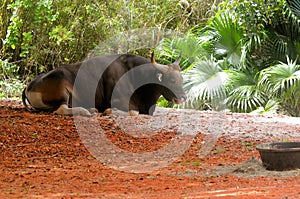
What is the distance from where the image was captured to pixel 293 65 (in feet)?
40.0

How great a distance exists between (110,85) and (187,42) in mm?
4961

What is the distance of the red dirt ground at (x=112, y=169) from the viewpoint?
4.93 meters

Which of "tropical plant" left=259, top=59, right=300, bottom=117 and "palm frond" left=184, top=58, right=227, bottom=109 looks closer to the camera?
"tropical plant" left=259, top=59, right=300, bottom=117

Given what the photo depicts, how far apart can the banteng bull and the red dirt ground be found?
452 millimetres

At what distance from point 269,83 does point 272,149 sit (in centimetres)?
652

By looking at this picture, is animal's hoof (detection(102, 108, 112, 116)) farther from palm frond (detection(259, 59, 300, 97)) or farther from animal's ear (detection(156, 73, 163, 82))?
palm frond (detection(259, 59, 300, 97))

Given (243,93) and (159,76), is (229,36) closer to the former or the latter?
(243,93)

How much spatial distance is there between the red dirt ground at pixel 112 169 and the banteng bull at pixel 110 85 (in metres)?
0.45

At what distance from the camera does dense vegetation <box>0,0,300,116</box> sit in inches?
491

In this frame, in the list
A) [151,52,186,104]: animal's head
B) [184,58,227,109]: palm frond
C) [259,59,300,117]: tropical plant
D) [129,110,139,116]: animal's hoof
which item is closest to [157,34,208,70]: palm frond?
[184,58,227,109]: palm frond

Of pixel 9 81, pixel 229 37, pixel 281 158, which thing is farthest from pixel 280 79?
pixel 281 158

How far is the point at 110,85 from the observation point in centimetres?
931

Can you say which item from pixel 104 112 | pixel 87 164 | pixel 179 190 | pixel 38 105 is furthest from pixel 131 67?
pixel 179 190

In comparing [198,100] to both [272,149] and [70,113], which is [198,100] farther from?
[272,149]
